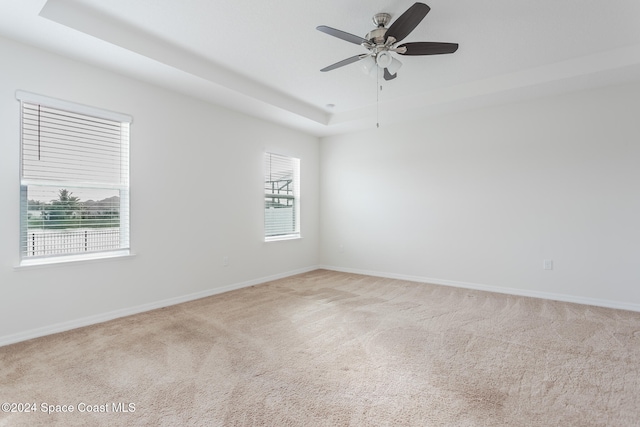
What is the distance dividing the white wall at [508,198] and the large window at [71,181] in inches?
141

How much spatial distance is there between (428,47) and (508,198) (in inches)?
105

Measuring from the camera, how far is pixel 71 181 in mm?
3018

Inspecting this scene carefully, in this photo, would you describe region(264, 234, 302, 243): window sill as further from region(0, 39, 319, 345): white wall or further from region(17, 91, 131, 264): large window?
region(17, 91, 131, 264): large window

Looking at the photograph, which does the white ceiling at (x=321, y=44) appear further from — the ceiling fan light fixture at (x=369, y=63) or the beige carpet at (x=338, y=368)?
the beige carpet at (x=338, y=368)

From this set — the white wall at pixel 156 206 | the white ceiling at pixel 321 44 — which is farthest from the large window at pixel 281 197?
the white ceiling at pixel 321 44

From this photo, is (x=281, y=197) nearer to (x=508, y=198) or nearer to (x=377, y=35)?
(x=377, y=35)

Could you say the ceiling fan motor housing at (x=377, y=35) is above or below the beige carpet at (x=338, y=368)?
above

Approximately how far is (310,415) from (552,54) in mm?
4014

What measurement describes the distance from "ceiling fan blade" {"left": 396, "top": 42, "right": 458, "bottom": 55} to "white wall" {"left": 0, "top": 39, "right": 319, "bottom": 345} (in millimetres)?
2719

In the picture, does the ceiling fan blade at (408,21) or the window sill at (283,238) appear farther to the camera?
the window sill at (283,238)

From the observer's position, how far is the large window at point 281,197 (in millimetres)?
5116

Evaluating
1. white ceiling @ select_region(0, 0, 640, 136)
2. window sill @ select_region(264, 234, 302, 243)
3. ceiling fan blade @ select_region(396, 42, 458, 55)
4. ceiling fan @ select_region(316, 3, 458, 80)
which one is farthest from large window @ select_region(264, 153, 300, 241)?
ceiling fan blade @ select_region(396, 42, 458, 55)

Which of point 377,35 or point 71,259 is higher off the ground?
point 377,35

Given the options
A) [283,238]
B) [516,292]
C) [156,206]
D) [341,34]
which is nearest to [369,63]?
[341,34]
